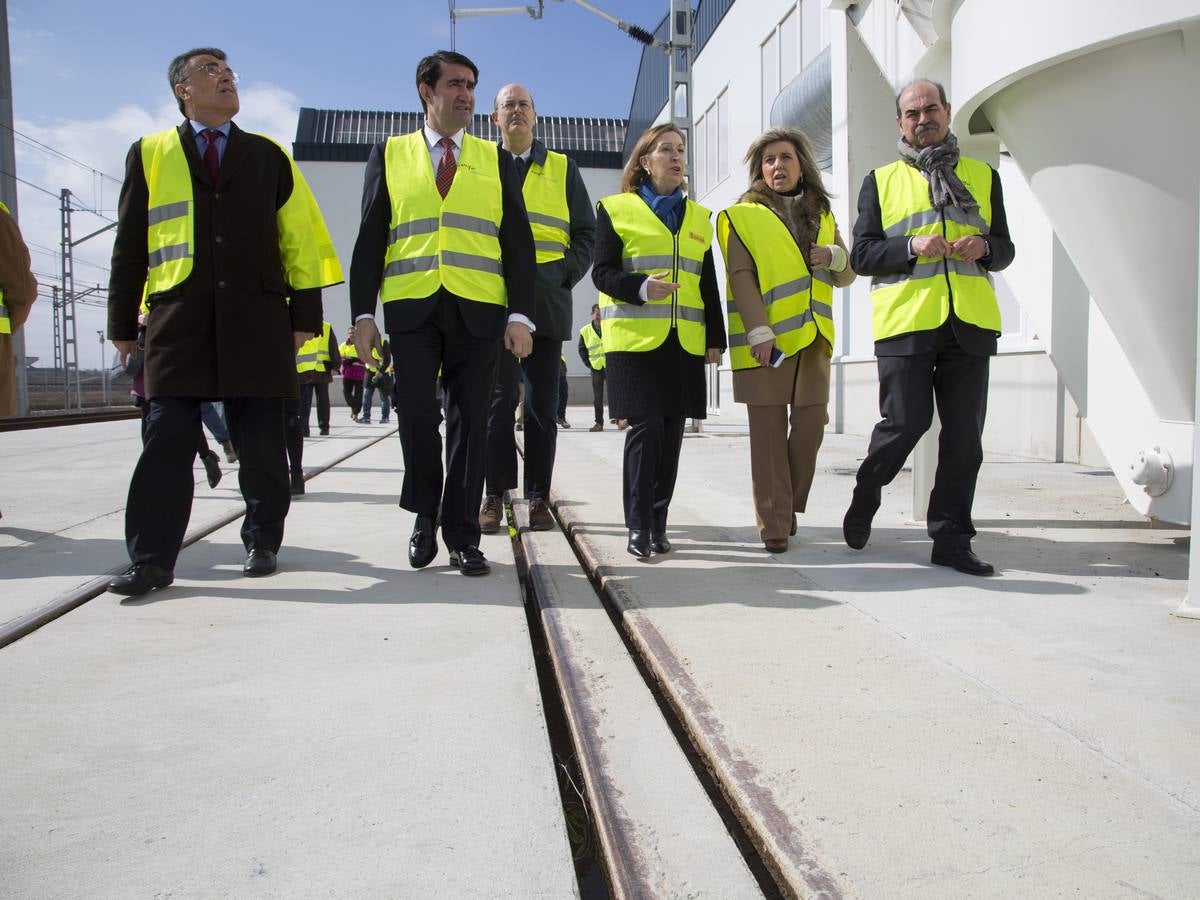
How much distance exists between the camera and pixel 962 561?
3.47 metres

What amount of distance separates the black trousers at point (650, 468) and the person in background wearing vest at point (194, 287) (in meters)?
1.34

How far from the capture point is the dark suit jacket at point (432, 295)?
11.5 feet

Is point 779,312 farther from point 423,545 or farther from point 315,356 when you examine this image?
point 315,356

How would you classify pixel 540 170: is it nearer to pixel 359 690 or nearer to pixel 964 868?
pixel 359 690

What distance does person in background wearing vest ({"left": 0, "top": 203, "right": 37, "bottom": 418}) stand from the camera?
453cm

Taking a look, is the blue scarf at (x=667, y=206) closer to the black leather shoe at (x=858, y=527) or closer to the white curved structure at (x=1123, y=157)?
the white curved structure at (x=1123, y=157)

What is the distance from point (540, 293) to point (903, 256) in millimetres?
1771

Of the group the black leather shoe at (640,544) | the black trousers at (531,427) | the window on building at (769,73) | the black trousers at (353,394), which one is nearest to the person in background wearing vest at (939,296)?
the black leather shoe at (640,544)

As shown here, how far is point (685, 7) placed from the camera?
14328mm

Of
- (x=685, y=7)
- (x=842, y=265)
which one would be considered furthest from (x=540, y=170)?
(x=685, y=7)

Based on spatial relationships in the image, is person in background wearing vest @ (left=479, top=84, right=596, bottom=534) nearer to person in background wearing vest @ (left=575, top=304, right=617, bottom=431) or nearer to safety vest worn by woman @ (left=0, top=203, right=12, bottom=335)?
safety vest worn by woman @ (left=0, top=203, right=12, bottom=335)

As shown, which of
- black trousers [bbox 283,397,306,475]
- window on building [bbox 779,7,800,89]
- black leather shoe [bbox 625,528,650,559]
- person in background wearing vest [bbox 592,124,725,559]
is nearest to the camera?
black leather shoe [bbox 625,528,650,559]

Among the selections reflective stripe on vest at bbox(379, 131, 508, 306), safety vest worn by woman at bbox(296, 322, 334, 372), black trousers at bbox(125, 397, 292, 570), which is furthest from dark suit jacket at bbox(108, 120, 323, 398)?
safety vest worn by woman at bbox(296, 322, 334, 372)

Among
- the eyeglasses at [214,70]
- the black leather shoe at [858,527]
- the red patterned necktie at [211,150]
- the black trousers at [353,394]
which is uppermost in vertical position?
the eyeglasses at [214,70]
